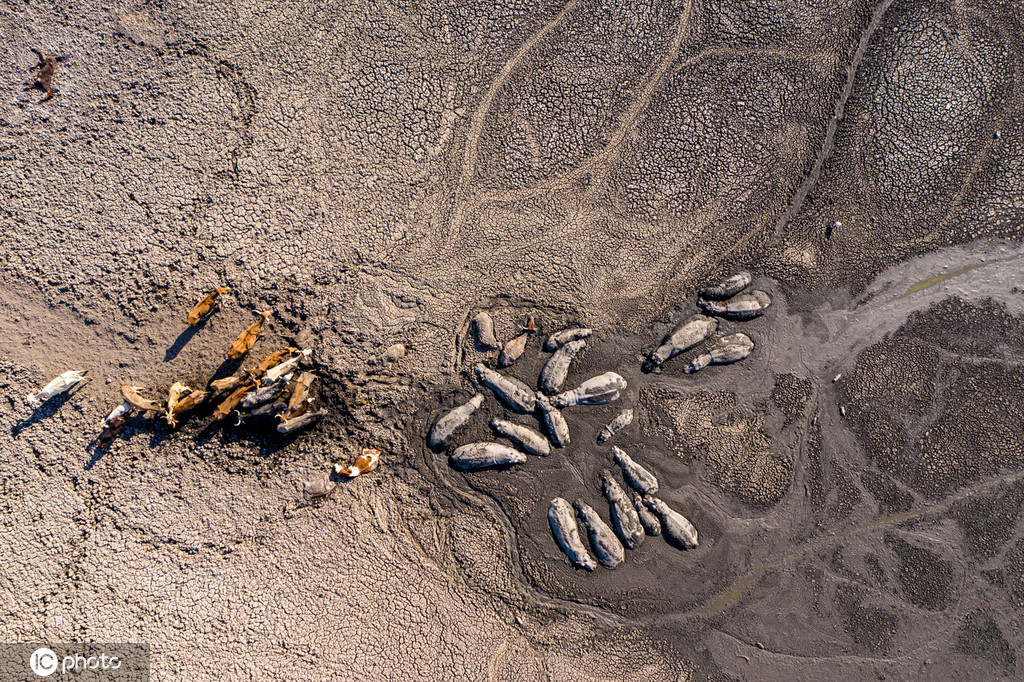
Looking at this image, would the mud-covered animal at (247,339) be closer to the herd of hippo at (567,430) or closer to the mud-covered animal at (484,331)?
the herd of hippo at (567,430)

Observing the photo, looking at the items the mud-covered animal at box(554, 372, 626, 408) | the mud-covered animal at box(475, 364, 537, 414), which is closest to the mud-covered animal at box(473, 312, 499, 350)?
the mud-covered animal at box(475, 364, 537, 414)

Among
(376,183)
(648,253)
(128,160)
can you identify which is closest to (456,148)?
(376,183)

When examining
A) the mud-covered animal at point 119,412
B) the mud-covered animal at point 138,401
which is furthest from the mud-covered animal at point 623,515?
the mud-covered animal at point 119,412

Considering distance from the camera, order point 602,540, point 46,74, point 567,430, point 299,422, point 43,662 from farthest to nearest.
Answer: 1. point 46,74
2. point 567,430
3. point 602,540
4. point 299,422
5. point 43,662

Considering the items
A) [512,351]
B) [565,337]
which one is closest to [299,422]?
[512,351]

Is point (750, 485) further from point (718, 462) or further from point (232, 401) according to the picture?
point (232, 401)
